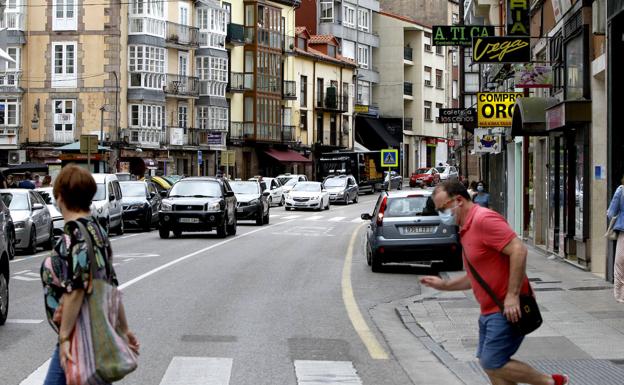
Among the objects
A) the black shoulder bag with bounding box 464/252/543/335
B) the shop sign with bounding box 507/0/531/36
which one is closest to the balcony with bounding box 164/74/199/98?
the shop sign with bounding box 507/0/531/36

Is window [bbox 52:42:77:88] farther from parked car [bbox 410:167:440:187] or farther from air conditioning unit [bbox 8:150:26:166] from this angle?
parked car [bbox 410:167:440:187]

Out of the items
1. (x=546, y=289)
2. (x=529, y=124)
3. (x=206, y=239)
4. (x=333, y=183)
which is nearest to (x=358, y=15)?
(x=333, y=183)

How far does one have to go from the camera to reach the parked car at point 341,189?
6331cm

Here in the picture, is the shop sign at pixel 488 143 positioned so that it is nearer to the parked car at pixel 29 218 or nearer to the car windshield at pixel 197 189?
the car windshield at pixel 197 189

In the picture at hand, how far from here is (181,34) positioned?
2709 inches

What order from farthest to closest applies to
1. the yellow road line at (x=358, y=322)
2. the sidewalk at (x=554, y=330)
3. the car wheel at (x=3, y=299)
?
the car wheel at (x=3, y=299) → the yellow road line at (x=358, y=322) → the sidewalk at (x=554, y=330)

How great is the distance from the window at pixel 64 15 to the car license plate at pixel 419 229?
45.9 m

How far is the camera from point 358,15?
9550 centimetres

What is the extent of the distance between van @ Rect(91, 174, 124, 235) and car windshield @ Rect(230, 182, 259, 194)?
7371 mm

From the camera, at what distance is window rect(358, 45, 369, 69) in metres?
96.6

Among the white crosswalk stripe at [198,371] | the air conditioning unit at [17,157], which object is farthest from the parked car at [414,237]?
the air conditioning unit at [17,157]

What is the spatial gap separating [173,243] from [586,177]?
39.1ft

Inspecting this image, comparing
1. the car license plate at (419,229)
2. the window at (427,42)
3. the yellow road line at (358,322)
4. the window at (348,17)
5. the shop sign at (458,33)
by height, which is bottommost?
the yellow road line at (358,322)

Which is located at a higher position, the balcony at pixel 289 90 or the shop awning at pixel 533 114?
the balcony at pixel 289 90
